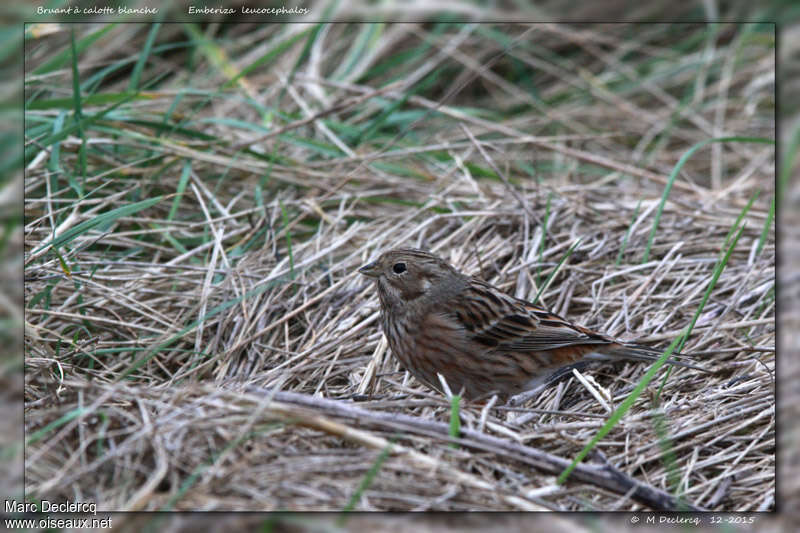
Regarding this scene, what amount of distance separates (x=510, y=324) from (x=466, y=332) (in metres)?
0.21

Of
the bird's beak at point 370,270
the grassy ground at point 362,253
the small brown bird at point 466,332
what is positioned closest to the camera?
the grassy ground at point 362,253

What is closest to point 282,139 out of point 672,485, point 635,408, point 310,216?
point 310,216

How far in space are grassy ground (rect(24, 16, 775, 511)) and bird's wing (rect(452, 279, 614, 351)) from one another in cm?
22

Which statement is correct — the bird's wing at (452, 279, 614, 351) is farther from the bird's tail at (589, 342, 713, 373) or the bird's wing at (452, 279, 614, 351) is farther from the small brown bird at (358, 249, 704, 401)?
the bird's tail at (589, 342, 713, 373)

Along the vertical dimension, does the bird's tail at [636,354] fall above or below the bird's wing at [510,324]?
below

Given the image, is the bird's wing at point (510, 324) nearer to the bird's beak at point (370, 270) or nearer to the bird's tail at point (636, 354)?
the bird's tail at point (636, 354)

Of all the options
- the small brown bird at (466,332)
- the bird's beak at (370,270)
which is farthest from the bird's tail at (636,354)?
the bird's beak at (370,270)

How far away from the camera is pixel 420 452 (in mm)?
2773

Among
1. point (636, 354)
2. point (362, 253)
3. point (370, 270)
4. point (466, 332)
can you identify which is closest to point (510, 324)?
point (466, 332)

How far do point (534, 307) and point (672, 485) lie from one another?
3.85 ft

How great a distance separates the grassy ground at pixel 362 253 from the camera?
2639mm

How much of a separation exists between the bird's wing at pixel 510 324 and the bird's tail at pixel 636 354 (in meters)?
0.12

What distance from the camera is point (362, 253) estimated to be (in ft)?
15.0

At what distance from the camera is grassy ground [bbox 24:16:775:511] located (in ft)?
8.66
